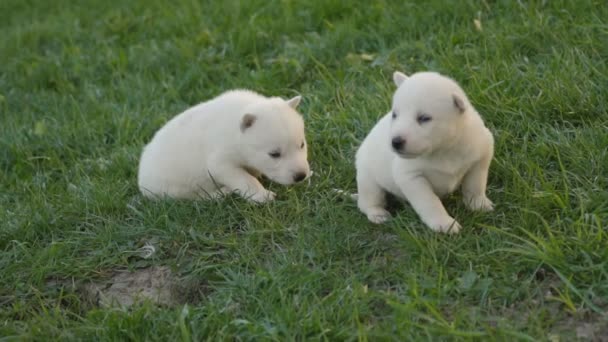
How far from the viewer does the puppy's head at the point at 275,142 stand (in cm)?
539

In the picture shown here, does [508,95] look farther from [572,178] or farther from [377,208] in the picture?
[377,208]

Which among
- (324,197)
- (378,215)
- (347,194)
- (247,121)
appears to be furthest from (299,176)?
(378,215)

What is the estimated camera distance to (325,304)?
424 cm

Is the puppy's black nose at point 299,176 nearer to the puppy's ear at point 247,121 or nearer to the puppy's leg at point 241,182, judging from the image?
the puppy's leg at point 241,182

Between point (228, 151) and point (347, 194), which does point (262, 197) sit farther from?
point (347, 194)

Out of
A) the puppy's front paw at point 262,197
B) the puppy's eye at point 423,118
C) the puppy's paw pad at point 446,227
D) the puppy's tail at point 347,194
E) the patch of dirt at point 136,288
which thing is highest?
the puppy's eye at point 423,118

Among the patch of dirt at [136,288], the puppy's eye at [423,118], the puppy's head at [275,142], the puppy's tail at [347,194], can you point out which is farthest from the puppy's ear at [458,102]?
the patch of dirt at [136,288]

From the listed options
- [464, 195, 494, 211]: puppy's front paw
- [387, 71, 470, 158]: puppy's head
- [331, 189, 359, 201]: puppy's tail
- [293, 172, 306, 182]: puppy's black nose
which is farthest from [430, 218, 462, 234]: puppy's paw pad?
[293, 172, 306, 182]: puppy's black nose

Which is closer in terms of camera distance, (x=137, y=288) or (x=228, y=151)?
(x=137, y=288)

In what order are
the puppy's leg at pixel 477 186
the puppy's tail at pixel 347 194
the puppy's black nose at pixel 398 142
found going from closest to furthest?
the puppy's black nose at pixel 398 142, the puppy's leg at pixel 477 186, the puppy's tail at pixel 347 194

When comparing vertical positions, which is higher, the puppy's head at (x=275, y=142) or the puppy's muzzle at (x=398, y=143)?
the puppy's muzzle at (x=398, y=143)

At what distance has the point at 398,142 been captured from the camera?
4.35m

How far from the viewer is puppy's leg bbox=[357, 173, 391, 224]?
4.93m

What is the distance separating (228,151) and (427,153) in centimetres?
158
